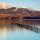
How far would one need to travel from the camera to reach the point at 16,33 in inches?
33.4

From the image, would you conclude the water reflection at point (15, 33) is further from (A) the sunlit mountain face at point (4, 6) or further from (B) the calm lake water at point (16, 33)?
(A) the sunlit mountain face at point (4, 6)

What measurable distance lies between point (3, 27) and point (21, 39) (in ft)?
0.87

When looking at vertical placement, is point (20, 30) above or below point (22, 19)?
below

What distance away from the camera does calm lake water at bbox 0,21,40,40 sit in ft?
2.75

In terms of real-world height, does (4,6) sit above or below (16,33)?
above

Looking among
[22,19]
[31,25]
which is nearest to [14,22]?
[22,19]

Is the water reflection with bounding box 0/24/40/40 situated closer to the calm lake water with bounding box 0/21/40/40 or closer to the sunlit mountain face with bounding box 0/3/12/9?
the calm lake water with bounding box 0/21/40/40

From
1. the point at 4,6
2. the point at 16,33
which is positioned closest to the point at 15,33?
the point at 16,33

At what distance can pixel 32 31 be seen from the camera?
84 centimetres

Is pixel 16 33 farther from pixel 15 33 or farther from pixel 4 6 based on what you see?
pixel 4 6

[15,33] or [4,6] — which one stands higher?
[4,6]

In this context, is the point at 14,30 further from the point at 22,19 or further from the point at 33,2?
the point at 33,2

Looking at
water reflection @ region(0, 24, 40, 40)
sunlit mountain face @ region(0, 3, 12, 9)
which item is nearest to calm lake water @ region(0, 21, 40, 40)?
water reflection @ region(0, 24, 40, 40)

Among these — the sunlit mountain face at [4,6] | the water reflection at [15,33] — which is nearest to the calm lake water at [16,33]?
the water reflection at [15,33]
